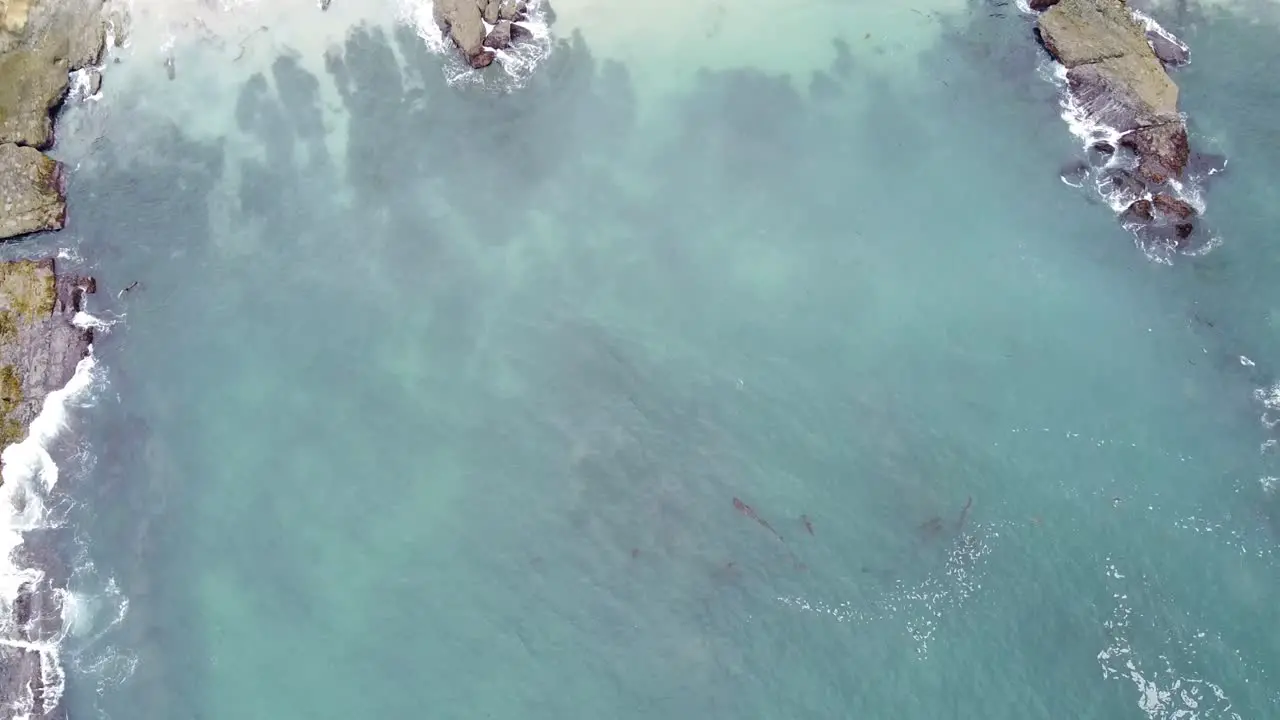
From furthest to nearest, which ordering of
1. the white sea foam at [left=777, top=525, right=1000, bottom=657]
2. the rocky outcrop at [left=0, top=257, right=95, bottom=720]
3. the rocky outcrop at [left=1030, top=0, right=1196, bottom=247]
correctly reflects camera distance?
the rocky outcrop at [left=1030, top=0, right=1196, bottom=247] < the rocky outcrop at [left=0, top=257, right=95, bottom=720] < the white sea foam at [left=777, top=525, right=1000, bottom=657]

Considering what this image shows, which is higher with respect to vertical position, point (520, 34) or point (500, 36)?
point (500, 36)

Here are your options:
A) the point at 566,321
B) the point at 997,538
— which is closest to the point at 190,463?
the point at 566,321

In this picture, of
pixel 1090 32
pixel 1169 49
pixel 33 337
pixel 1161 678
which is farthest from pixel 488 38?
pixel 1161 678

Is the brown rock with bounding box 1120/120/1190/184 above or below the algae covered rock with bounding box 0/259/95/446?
above

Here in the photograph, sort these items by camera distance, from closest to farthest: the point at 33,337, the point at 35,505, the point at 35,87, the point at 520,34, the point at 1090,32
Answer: the point at 35,505, the point at 33,337, the point at 1090,32, the point at 35,87, the point at 520,34

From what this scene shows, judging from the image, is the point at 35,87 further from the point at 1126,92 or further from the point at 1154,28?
the point at 1154,28

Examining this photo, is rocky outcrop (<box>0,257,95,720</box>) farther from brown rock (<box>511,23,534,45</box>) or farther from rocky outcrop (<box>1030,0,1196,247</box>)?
rocky outcrop (<box>1030,0,1196,247</box>)

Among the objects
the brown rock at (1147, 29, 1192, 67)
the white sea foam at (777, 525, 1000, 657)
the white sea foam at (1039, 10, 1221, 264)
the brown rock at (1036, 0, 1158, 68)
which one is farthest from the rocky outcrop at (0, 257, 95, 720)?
the brown rock at (1147, 29, 1192, 67)

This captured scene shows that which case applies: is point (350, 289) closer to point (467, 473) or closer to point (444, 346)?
point (444, 346)
